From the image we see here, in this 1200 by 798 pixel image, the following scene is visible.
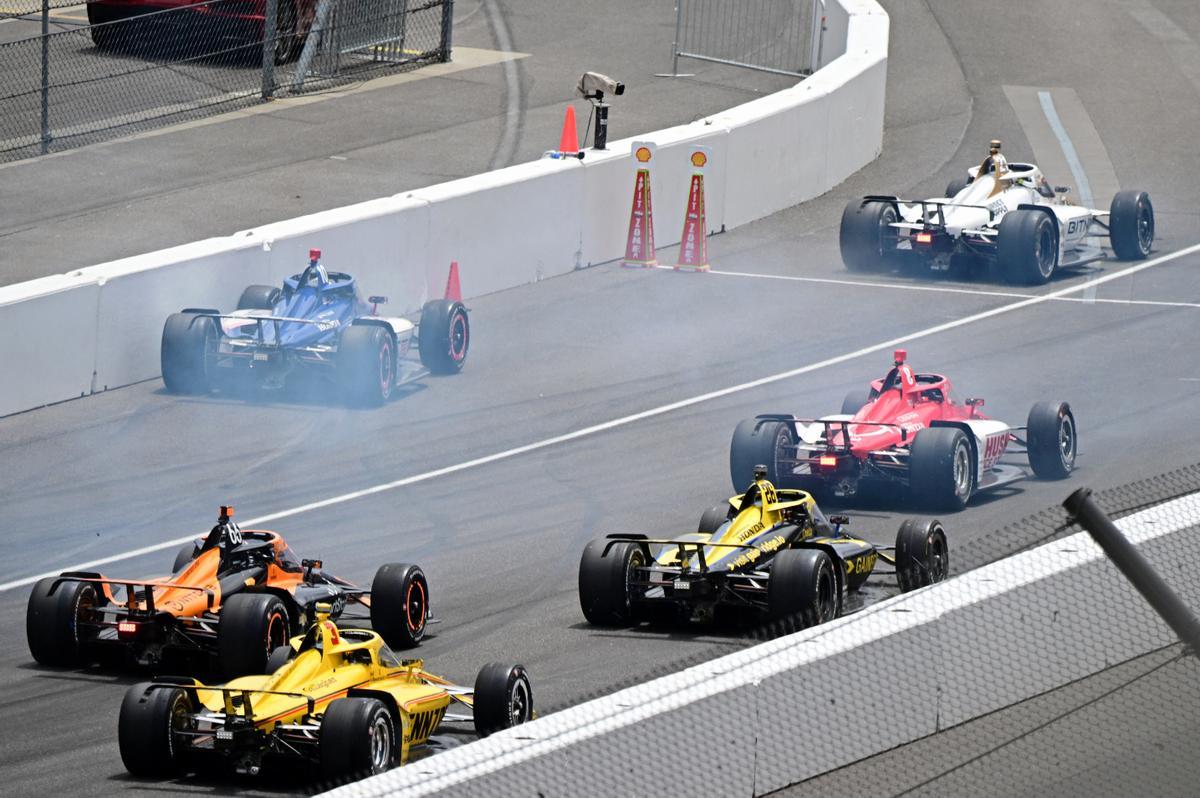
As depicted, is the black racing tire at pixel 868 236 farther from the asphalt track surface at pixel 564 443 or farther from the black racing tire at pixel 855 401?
the black racing tire at pixel 855 401

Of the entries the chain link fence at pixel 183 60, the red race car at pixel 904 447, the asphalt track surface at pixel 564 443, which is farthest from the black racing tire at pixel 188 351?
the chain link fence at pixel 183 60

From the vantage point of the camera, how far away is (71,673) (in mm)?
11664

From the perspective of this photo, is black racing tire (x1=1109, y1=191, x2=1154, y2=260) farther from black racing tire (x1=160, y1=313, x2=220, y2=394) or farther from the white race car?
black racing tire (x1=160, y1=313, x2=220, y2=394)

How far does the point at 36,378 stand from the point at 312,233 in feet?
12.0

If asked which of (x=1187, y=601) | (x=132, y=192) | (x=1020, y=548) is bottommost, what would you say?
(x=132, y=192)

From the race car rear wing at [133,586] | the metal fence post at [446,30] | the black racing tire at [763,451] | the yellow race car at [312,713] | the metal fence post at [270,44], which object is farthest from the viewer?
the metal fence post at [446,30]

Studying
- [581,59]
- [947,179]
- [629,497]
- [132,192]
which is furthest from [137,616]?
[581,59]

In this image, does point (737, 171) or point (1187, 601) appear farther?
point (737, 171)

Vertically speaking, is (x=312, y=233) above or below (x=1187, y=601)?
below

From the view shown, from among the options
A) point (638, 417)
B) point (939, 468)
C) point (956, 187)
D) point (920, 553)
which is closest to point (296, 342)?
point (638, 417)

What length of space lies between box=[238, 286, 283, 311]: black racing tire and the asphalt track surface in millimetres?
1128

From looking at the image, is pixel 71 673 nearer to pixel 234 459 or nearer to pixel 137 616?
pixel 137 616

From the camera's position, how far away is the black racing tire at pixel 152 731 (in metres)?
9.69

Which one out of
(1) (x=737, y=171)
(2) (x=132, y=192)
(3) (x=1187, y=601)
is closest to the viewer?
(3) (x=1187, y=601)
